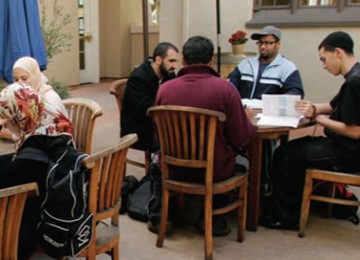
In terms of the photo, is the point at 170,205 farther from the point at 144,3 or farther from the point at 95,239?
the point at 144,3

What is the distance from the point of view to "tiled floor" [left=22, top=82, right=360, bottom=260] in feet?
8.29

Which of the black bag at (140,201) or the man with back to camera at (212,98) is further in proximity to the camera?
the black bag at (140,201)

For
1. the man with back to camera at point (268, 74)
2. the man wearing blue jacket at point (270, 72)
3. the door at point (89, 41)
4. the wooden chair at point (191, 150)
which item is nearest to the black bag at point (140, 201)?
the wooden chair at point (191, 150)

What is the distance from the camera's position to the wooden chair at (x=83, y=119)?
257cm

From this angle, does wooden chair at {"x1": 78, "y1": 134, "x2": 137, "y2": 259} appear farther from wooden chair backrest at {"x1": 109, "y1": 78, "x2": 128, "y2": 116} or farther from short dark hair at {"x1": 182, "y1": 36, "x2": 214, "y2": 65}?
wooden chair backrest at {"x1": 109, "y1": 78, "x2": 128, "y2": 116}

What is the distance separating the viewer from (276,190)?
2.92m

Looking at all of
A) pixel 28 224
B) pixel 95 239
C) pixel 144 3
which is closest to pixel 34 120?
pixel 28 224

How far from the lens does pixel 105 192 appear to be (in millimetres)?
1814

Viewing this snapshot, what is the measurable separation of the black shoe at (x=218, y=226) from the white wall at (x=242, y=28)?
10.3 feet

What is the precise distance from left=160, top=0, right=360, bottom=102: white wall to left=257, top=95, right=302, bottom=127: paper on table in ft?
9.41

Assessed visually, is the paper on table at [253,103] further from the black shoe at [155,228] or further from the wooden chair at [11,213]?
the wooden chair at [11,213]

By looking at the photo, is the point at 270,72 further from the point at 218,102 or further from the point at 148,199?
the point at 148,199

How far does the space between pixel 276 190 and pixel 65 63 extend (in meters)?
5.64

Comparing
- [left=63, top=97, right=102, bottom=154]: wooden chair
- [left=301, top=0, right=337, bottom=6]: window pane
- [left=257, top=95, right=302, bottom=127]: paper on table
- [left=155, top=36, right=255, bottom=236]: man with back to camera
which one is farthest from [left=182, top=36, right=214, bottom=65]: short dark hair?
[left=301, top=0, right=337, bottom=6]: window pane
